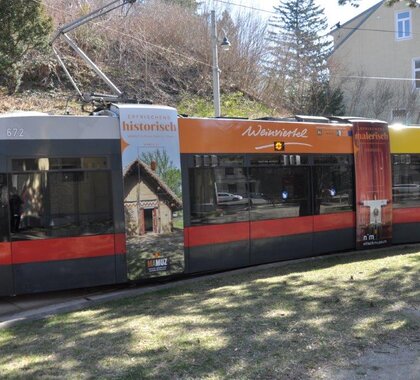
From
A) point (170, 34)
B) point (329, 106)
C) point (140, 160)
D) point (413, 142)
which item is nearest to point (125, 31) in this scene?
point (170, 34)

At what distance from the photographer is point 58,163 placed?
772 centimetres

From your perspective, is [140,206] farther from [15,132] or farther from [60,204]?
[15,132]

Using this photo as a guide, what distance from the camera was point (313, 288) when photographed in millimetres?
7078

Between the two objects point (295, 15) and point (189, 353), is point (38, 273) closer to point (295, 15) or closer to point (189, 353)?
point (189, 353)

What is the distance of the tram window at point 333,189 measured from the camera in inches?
419

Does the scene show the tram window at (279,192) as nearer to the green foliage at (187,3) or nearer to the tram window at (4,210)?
Answer: the tram window at (4,210)

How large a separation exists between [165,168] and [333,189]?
13.3 feet

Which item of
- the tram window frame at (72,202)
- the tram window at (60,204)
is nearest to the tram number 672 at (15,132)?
the tram window frame at (72,202)

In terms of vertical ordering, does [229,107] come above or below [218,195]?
above

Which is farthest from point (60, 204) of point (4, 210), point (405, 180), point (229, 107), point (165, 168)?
point (229, 107)

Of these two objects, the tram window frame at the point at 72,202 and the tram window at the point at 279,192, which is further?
the tram window at the point at 279,192

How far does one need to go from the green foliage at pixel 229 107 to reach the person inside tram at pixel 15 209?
18310 mm

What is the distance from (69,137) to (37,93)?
16356 millimetres

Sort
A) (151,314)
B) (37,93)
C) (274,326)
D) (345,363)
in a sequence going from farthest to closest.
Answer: (37,93)
(151,314)
(274,326)
(345,363)
